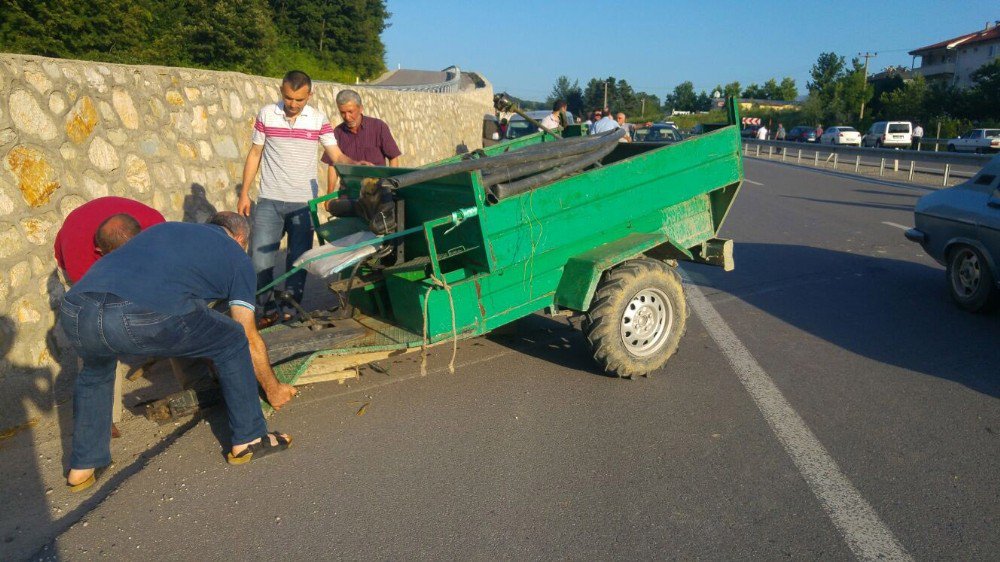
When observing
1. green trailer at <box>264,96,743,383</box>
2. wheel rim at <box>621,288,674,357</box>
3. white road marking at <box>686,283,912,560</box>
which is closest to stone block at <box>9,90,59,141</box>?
green trailer at <box>264,96,743,383</box>

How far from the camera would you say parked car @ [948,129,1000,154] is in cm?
3429

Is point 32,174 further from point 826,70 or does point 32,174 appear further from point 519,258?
point 826,70

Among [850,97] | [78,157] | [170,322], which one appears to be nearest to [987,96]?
[850,97]

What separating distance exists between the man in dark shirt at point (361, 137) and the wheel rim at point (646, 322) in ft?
10.2

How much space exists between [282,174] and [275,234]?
1.67 ft

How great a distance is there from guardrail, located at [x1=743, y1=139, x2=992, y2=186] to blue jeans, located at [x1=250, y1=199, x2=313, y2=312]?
1888 cm

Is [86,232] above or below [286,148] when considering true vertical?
below

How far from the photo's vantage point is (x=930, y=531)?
3186 mm

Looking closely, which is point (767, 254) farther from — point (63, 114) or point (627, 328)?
point (63, 114)

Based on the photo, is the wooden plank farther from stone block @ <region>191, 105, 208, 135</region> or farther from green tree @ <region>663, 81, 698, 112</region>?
green tree @ <region>663, 81, 698, 112</region>

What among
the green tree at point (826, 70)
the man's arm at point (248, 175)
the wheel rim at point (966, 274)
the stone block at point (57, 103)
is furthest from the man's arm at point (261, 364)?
the green tree at point (826, 70)

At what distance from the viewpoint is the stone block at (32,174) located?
491cm

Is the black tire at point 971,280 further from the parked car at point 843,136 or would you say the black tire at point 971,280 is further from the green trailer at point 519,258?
the parked car at point 843,136

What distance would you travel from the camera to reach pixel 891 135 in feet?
136
